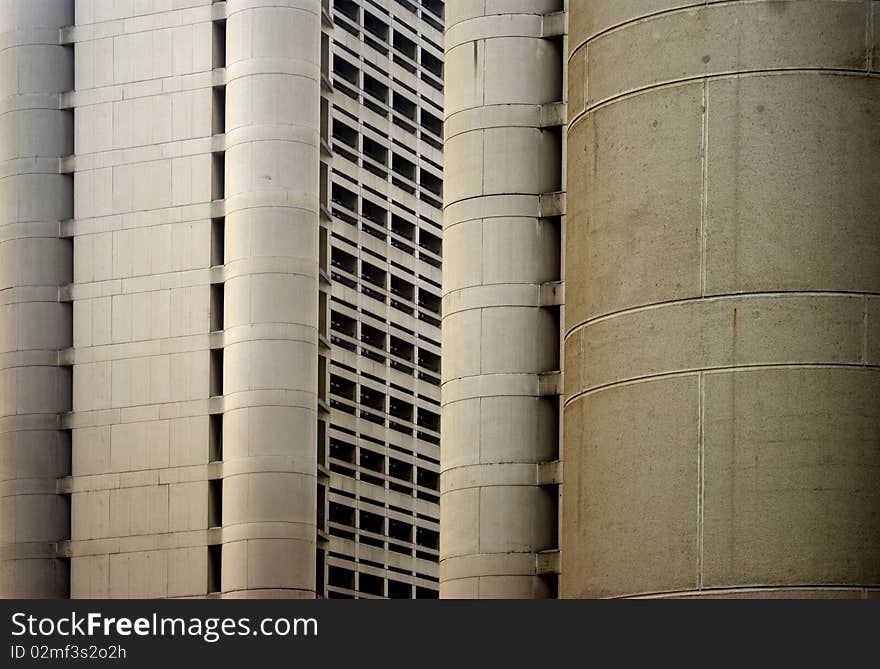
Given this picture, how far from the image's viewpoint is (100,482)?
78312mm

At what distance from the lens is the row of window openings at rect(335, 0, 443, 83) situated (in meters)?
86.6

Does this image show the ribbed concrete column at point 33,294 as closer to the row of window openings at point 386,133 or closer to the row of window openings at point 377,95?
the row of window openings at point 386,133

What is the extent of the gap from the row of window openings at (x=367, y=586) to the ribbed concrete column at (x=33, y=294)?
10529mm

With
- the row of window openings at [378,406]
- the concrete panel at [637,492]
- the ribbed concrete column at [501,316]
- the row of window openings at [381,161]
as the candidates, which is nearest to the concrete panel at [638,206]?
the concrete panel at [637,492]

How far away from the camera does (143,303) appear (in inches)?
3105

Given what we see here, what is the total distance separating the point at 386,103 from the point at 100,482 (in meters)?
21.9

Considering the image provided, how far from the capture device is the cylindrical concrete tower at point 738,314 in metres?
23.6

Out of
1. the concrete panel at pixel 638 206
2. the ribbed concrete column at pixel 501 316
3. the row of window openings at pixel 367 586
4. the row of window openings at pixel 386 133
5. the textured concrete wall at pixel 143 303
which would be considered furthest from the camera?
the row of window openings at pixel 386 133

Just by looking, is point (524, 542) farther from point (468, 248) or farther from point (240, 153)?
point (240, 153)

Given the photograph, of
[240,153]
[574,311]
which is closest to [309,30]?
[240,153]

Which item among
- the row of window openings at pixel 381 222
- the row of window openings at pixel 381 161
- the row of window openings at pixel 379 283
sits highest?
the row of window openings at pixel 381 161

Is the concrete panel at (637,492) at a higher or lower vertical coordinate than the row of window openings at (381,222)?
lower

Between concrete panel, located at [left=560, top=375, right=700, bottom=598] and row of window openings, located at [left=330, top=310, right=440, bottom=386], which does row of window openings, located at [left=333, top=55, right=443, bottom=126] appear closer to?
row of window openings, located at [left=330, top=310, right=440, bottom=386]

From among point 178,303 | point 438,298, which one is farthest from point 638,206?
point 438,298
